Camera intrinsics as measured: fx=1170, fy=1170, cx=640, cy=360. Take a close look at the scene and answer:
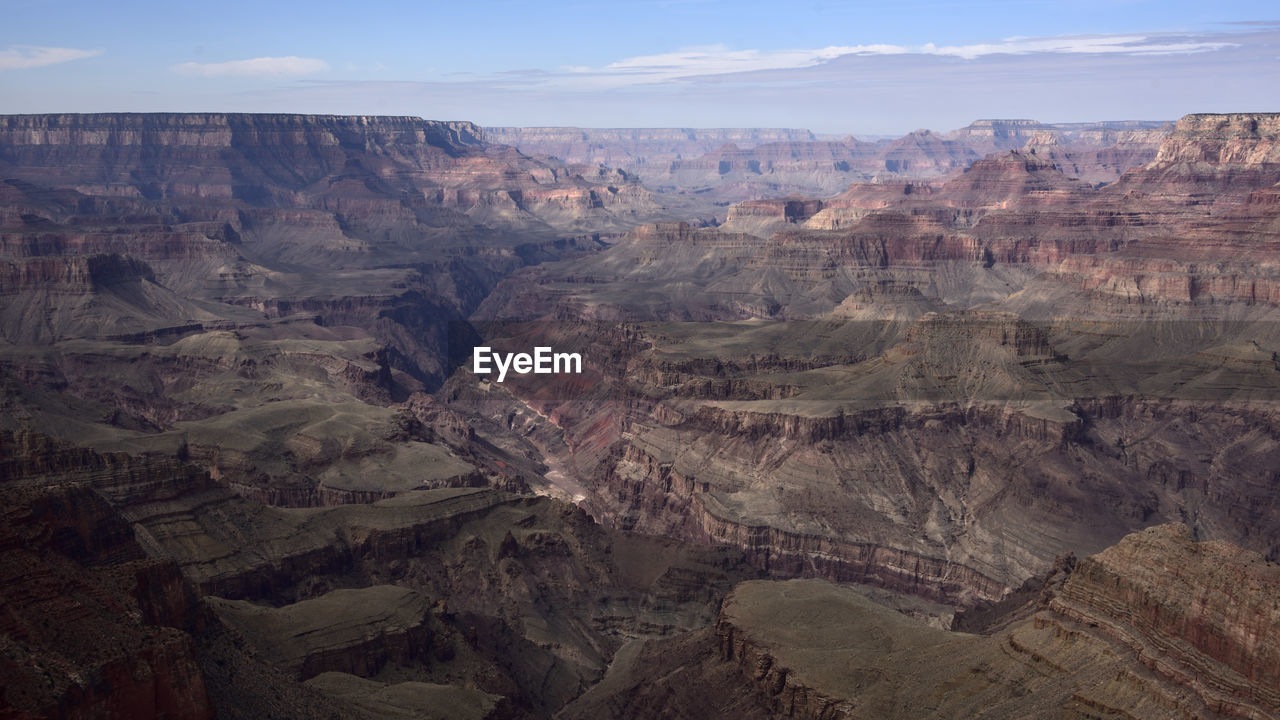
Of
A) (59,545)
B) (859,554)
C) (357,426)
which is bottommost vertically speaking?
(859,554)

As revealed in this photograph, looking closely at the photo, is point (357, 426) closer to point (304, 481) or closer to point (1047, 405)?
point (304, 481)

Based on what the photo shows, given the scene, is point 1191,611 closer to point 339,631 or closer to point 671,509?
point 339,631

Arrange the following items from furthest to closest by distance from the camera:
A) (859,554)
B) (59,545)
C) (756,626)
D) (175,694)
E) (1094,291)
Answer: (1094,291) < (859,554) < (756,626) < (59,545) < (175,694)

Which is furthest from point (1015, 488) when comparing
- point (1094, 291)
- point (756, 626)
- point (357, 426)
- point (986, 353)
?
point (1094, 291)

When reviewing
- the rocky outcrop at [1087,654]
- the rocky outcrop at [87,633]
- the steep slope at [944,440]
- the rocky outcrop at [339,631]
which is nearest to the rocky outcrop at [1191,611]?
the rocky outcrop at [1087,654]

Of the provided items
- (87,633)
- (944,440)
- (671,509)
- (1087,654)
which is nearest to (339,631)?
(87,633)

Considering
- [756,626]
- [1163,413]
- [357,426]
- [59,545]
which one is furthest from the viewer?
[1163,413]

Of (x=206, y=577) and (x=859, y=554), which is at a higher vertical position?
(x=206, y=577)

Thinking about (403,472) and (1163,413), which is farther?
(1163,413)

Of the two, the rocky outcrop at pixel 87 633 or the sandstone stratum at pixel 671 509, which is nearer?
the rocky outcrop at pixel 87 633

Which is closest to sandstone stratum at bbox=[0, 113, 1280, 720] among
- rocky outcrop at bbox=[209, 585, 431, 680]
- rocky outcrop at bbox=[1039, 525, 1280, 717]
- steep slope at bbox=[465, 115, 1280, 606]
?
rocky outcrop at bbox=[1039, 525, 1280, 717]

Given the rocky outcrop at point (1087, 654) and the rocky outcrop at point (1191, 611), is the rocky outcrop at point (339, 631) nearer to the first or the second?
the rocky outcrop at point (1087, 654)
